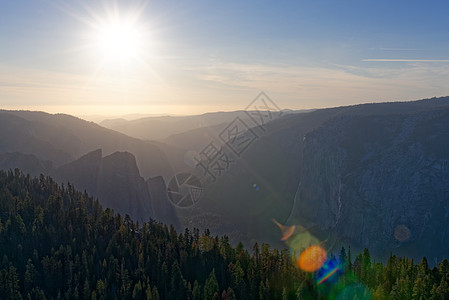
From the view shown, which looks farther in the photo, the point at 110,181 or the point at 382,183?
the point at 110,181

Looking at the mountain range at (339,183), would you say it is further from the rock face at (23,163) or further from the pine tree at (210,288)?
the pine tree at (210,288)

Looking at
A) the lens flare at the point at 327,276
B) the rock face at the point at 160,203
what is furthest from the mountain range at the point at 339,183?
the lens flare at the point at 327,276

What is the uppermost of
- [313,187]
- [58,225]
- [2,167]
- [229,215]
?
[2,167]

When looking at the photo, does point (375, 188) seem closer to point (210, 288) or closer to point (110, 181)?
point (210, 288)

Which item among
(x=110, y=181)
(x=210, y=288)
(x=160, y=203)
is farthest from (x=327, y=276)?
(x=160, y=203)

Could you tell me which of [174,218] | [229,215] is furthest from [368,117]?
[174,218]

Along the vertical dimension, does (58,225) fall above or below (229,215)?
above

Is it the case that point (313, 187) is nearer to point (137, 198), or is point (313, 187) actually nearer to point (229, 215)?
point (229, 215)

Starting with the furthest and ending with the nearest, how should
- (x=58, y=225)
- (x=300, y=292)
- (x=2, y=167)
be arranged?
1. (x=2, y=167)
2. (x=58, y=225)
3. (x=300, y=292)
